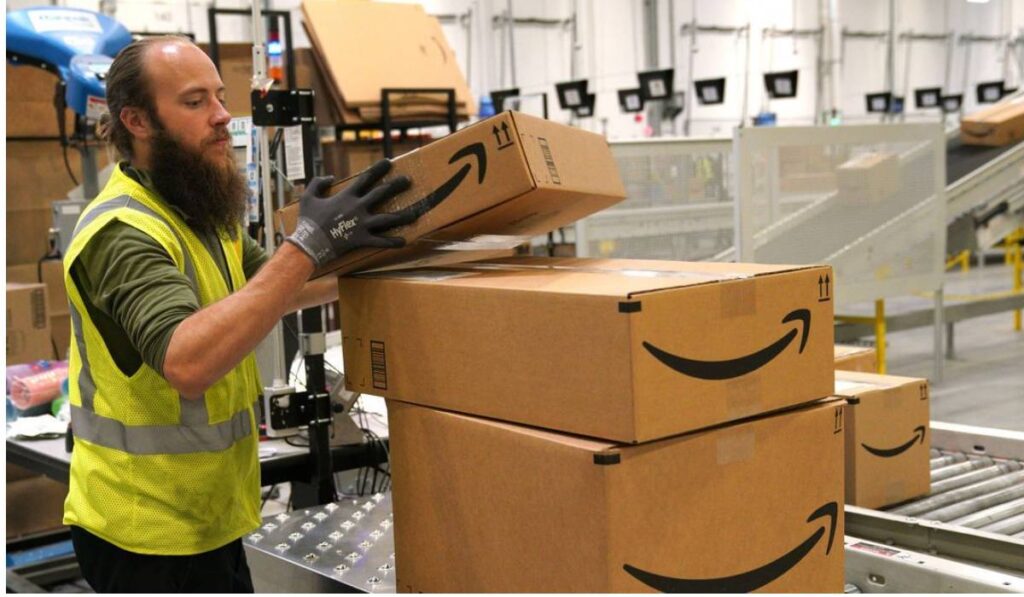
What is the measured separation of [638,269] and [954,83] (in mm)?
18793

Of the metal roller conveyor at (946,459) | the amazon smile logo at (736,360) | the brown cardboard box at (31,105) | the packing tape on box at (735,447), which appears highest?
the brown cardboard box at (31,105)

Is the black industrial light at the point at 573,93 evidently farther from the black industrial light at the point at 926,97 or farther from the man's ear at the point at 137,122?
the man's ear at the point at 137,122

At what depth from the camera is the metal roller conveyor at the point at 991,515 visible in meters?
2.48

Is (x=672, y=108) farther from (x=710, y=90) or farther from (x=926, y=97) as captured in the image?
(x=926, y=97)

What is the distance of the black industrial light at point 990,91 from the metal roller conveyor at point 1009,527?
40.4 feet

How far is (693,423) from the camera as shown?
146 centimetres

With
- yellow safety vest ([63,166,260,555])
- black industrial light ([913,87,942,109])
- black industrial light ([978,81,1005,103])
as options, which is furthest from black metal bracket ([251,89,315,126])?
black industrial light ([978,81,1005,103])

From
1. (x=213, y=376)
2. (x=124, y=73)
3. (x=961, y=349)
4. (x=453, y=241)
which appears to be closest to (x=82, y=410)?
(x=213, y=376)

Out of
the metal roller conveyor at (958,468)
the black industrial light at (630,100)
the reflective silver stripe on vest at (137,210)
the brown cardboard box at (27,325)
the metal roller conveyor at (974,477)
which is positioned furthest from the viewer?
the black industrial light at (630,100)

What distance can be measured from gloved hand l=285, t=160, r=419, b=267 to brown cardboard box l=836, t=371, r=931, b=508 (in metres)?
1.31

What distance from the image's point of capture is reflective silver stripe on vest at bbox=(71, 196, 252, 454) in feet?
6.05

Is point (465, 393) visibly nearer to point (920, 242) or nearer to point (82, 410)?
point (82, 410)

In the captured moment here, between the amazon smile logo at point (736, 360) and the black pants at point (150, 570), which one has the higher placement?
the amazon smile logo at point (736, 360)

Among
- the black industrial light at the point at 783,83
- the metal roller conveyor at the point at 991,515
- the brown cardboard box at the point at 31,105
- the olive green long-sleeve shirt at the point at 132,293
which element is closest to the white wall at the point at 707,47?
the black industrial light at the point at 783,83
